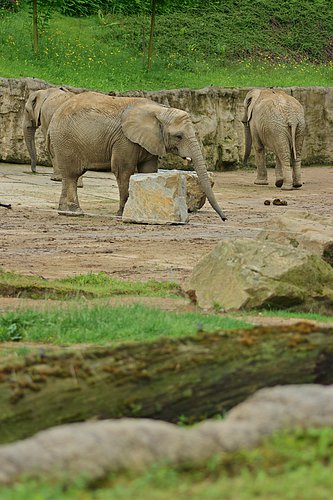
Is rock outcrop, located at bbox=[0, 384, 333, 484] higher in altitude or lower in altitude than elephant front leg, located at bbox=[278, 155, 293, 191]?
higher

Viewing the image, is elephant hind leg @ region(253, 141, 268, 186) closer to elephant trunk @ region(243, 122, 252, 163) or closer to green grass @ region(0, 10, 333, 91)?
elephant trunk @ region(243, 122, 252, 163)

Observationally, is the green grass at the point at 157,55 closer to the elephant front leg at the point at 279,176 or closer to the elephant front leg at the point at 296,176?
the elephant front leg at the point at 279,176

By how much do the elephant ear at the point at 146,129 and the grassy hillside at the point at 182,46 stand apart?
10.2 meters

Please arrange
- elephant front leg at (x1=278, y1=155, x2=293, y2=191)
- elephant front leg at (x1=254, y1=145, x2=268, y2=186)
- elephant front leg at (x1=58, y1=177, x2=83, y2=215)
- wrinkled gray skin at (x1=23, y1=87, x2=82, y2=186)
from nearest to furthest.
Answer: elephant front leg at (x1=58, y1=177, x2=83, y2=215)
wrinkled gray skin at (x1=23, y1=87, x2=82, y2=186)
elephant front leg at (x1=278, y1=155, x2=293, y2=191)
elephant front leg at (x1=254, y1=145, x2=268, y2=186)

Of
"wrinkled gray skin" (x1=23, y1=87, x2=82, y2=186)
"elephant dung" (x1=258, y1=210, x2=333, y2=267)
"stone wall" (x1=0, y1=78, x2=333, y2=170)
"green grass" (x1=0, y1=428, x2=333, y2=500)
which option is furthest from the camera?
"stone wall" (x1=0, y1=78, x2=333, y2=170)

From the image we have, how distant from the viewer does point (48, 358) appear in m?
6.02

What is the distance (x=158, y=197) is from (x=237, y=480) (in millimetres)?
14694

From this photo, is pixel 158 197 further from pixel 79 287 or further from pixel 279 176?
pixel 279 176

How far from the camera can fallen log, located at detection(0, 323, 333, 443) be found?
220 inches

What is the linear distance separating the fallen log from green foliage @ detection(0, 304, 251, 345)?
242 cm

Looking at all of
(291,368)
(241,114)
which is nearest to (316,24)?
(241,114)

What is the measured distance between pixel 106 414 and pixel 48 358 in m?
0.58

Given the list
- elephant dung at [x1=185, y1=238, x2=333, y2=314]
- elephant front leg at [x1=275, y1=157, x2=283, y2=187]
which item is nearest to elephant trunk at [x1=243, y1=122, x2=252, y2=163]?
elephant front leg at [x1=275, y1=157, x2=283, y2=187]

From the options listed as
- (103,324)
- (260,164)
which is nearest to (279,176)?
(260,164)
